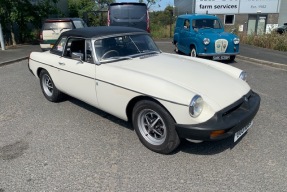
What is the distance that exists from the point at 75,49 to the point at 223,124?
Result: 2.87m

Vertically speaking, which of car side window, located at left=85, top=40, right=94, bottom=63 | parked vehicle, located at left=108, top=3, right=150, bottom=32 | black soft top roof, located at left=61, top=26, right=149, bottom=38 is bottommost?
car side window, located at left=85, top=40, right=94, bottom=63

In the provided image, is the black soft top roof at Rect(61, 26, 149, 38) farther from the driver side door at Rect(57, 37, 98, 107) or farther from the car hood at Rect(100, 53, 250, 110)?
the car hood at Rect(100, 53, 250, 110)

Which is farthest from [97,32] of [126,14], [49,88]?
[126,14]

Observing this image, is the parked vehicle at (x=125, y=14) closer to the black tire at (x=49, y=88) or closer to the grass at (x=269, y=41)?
the grass at (x=269, y=41)

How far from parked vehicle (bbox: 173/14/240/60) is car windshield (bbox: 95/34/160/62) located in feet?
15.4

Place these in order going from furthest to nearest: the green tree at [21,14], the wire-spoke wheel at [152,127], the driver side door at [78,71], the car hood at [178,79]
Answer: the green tree at [21,14], the driver side door at [78,71], the wire-spoke wheel at [152,127], the car hood at [178,79]

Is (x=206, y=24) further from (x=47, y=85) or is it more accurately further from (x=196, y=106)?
(x=196, y=106)

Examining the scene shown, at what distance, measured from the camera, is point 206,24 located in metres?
10.1

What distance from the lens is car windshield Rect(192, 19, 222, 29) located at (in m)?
10.0

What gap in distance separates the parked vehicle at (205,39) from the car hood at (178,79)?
4.86m

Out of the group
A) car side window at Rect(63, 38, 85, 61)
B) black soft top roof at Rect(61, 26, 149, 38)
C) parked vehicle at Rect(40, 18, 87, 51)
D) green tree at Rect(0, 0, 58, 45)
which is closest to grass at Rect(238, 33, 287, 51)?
parked vehicle at Rect(40, 18, 87, 51)

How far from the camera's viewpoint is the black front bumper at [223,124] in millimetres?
2873

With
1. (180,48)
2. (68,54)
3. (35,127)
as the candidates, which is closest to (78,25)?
(180,48)

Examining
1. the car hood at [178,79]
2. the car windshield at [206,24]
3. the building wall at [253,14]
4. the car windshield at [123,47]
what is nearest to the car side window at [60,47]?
the car windshield at [123,47]
